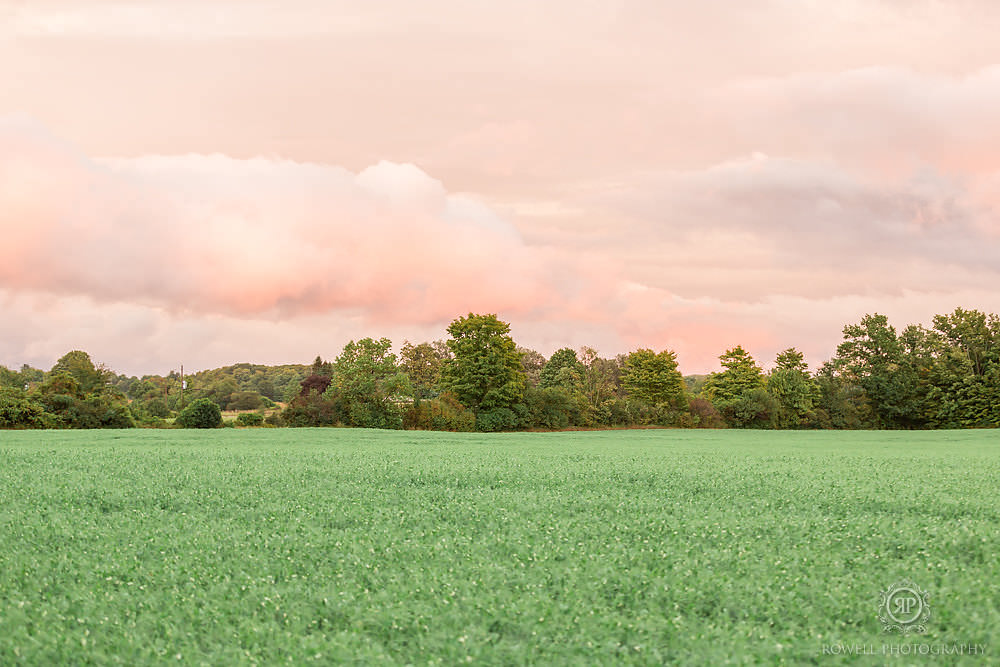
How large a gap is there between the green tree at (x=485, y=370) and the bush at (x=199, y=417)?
1241cm

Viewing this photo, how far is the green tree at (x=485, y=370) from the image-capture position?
36.1 m

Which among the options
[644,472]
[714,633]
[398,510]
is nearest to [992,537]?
[714,633]

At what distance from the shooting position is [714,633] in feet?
11.4

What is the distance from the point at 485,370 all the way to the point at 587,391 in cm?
1445

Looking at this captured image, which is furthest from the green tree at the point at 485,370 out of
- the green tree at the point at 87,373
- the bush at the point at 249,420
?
the green tree at the point at 87,373

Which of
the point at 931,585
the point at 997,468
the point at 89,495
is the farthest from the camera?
the point at 997,468

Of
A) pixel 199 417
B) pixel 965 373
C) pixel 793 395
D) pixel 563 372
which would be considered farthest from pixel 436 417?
pixel 965 373

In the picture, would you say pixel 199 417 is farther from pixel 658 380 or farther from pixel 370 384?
pixel 658 380

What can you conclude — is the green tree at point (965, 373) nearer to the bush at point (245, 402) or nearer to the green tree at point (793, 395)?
the green tree at point (793, 395)

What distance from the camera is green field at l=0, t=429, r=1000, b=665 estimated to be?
3375mm

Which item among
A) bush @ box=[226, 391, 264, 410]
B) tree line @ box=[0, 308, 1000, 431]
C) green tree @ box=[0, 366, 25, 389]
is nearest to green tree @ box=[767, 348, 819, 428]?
tree line @ box=[0, 308, 1000, 431]

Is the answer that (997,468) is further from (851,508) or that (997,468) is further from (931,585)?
(931,585)

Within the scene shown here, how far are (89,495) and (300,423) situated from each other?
2666cm

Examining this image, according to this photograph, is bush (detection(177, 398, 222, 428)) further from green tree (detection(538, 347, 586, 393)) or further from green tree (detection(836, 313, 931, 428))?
green tree (detection(836, 313, 931, 428))
